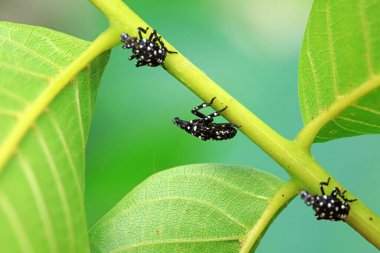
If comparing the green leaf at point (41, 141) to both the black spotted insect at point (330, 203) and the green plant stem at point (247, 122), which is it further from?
the black spotted insect at point (330, 203)

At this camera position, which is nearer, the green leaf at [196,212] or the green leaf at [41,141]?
the green leaf at [41,141]

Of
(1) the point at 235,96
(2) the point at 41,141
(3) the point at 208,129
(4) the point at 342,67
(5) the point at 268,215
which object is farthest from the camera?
(1) the point at 235,96

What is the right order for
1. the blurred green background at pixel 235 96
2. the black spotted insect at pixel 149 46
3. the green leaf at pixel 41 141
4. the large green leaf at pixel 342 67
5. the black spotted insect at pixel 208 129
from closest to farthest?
the green leaf at pixel 41 141
the large green leaf at pixel 342 67
the black spotted insect at pixel 149 46
the black spotted insect at pixel 208 129
the blurred green background at pixel 235 96

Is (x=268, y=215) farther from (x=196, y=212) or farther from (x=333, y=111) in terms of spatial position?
(x=333, y=111)

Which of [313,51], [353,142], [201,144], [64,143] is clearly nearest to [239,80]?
[201,144]

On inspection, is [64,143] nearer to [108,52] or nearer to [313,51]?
[108,52]

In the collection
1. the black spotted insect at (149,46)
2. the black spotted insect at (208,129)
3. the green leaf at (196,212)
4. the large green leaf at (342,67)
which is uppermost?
the large green leaf at (342,67)

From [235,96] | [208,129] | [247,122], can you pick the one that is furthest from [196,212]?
[235,96]

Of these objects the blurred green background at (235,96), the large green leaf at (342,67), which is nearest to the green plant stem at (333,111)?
the large green leaf at (342,67)
